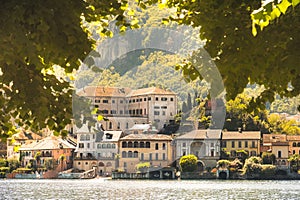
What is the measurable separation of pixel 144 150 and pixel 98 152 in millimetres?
9893

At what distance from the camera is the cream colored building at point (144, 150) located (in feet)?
287

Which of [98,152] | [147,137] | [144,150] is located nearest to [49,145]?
[98,152]

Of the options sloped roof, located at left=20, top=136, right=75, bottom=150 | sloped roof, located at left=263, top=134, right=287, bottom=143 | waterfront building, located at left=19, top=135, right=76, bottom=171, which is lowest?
waterfront building, located at left=19, top=135, right=76, bottom=171

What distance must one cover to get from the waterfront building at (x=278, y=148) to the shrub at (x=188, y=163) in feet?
32.7

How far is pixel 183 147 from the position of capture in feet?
285

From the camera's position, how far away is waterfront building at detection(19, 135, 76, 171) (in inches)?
4136

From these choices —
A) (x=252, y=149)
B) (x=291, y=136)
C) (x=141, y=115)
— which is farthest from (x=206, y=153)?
(x=141, y=115)

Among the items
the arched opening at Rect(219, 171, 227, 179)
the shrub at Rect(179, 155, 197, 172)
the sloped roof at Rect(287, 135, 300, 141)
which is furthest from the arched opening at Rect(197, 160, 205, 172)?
the sloped roof at Rect(287, 135, 300, 141)

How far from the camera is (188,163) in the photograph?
94688 millimetres

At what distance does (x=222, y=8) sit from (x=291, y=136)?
100241mm

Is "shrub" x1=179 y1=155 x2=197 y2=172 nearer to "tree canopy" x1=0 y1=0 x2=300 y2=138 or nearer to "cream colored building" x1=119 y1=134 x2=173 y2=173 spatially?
"cream colored building" x1=119 y1=134 x2=173 y2=173

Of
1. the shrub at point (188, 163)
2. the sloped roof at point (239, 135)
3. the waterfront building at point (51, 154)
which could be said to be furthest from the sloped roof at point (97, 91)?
the waterfront building at point (51, 154)

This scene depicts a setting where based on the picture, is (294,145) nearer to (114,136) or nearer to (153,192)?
(114,136)

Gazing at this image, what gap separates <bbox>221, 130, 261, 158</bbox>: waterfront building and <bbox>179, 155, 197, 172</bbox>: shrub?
19.8ft
